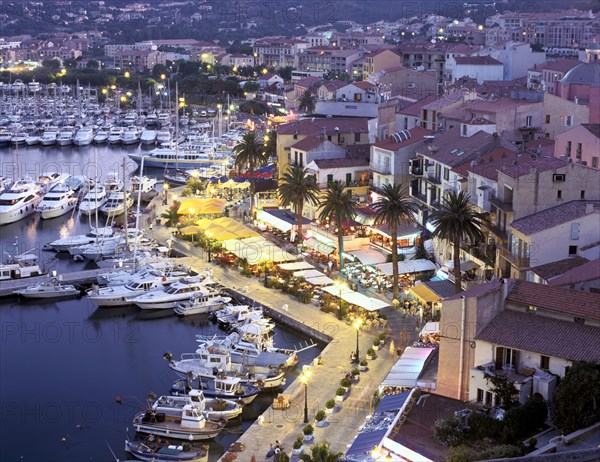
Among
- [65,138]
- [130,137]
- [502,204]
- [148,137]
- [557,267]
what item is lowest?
[148,137]

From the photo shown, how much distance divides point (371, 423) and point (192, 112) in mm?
96341

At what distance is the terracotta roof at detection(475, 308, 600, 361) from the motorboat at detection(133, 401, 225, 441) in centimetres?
905

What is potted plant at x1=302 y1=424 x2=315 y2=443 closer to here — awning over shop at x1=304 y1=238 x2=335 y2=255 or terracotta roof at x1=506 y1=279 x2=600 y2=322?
terracotta roof at x1=506 y1=279 x2=600 y2=322

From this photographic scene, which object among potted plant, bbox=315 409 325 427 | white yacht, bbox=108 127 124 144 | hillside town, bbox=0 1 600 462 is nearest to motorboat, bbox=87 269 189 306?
hillside town, bbox=0 1 600 462

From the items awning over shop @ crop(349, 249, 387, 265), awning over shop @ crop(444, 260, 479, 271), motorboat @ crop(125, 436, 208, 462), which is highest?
awning over shop @ crop(444, 260, 479, 271)

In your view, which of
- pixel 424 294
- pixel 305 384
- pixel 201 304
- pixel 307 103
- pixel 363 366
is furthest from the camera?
pixel 307 103

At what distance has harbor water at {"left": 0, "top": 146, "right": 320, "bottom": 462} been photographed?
30.7 meters

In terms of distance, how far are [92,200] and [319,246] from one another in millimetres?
23261

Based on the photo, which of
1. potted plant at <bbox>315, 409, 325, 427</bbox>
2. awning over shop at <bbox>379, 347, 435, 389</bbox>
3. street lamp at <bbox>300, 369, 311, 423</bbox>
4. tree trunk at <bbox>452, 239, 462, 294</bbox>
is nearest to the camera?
potted plant at <bbox>315, 409, 325, 427</bbox>

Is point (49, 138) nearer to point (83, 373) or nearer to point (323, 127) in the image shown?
point (323, 127)

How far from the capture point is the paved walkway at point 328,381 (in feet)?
94.3

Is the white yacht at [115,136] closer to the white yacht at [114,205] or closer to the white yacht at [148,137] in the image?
the white yacht at [148,137]

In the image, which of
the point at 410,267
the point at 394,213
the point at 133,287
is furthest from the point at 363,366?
the point at 133,287

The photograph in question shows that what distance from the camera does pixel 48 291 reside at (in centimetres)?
4503
